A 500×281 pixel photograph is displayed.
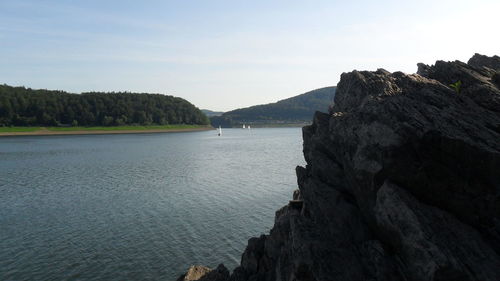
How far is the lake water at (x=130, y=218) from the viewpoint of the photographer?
99.8ft

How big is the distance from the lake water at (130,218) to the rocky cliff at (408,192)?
14.1m

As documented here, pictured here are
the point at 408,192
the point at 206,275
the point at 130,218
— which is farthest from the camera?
the point at 130,218

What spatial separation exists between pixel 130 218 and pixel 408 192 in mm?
34484

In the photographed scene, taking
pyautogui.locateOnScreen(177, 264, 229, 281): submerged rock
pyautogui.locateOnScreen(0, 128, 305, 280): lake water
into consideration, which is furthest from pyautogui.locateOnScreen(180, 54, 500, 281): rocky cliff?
pyautogui.locateOnScreen(0, 128, 305, 280): lake water

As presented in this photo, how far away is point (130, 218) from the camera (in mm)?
43188

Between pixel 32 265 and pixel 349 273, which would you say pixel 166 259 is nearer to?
pixel 32 265

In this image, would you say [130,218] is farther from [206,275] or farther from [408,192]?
[408,192]

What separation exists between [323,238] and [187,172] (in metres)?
61.7

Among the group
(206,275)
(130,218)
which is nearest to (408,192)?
(206,275)

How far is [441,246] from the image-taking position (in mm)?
13734

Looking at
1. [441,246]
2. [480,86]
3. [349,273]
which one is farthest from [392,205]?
[480,86]

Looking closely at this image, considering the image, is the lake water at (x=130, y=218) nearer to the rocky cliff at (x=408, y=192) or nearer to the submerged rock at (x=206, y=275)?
the submerged rock at (x=206, y=275)

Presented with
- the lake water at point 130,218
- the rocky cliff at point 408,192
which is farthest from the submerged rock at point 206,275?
the rocky cliff at point 408,192

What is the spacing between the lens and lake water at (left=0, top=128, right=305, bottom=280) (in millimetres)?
30422
